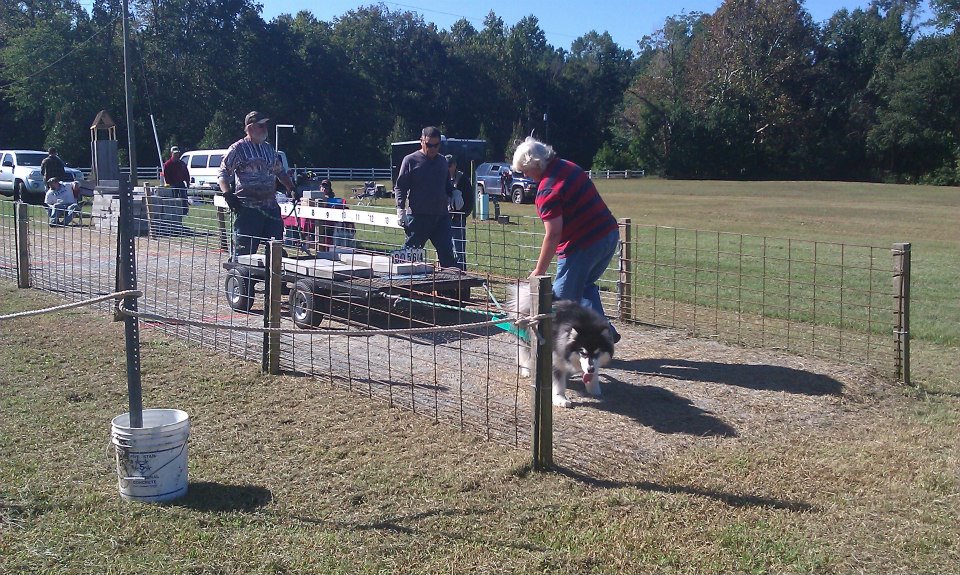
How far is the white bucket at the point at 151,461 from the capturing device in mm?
4262

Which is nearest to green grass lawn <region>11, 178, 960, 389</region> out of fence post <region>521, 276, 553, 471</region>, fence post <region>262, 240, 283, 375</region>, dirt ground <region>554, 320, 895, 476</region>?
dirt ground <region>554, 320, 895, 476</region>

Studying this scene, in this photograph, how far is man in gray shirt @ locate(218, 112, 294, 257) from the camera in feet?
28.1

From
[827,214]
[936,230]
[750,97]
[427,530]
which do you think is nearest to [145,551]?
[427,530]

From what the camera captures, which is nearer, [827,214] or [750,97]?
[827,214]

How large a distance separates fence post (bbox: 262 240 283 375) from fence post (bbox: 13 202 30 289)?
16.3ft

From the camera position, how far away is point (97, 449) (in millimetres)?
5020

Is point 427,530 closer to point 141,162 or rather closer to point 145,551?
point 145,551

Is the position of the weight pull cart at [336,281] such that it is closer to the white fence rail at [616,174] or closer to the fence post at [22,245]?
the fence post at [22,245]

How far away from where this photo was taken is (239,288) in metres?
8.74

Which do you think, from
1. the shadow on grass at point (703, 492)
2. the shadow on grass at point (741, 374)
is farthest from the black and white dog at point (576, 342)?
the shadow on grass at point (703, 492)

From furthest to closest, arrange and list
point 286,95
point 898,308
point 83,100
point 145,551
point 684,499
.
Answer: point 286,95
point 83,100
point 898,308
point 684,499
point 145,551

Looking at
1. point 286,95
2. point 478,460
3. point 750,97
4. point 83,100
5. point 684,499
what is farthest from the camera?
point 750,97

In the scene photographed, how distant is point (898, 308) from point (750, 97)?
59916 millimetres

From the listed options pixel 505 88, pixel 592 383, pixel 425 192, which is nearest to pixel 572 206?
pixel 592 383
